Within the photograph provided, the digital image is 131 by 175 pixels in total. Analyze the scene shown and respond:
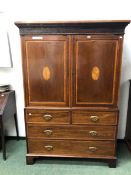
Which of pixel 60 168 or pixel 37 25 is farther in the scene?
pixel 60 168

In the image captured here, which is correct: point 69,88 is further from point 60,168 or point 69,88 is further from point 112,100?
point 60,168

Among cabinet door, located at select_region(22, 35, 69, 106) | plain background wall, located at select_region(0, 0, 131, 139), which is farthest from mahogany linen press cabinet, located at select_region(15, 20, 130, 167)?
plain background wall, located at select_region(0, 0, 131, 139)

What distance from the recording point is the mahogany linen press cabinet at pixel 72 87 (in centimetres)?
194

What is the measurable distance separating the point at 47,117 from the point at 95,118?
54 cm

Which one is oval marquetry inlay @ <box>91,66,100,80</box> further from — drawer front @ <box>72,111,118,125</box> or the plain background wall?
the plain background wall

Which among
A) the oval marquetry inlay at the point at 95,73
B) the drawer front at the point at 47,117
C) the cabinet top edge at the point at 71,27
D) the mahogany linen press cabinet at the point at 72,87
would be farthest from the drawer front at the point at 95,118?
the cabinet top edge at the point at 71,27

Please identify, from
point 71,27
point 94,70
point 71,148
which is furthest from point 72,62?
point 71,148

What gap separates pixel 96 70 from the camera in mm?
2006

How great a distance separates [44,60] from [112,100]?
33.6 inches

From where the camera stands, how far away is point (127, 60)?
2523 mm

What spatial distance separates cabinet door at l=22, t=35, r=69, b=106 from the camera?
6.49 feet
